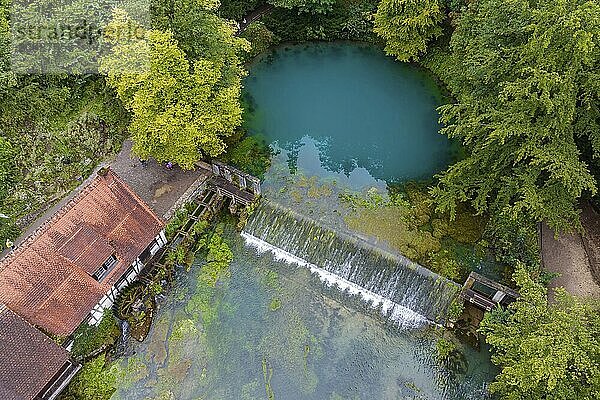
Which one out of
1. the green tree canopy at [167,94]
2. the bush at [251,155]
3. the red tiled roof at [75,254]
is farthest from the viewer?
the bush at [251,155]

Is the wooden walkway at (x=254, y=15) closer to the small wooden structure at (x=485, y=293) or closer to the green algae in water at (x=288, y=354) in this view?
the green algae in water at (x=288, y=354)

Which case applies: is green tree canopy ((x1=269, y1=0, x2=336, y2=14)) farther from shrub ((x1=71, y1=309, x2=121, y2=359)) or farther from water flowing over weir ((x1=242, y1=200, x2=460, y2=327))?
shrub ((x1=71, y1=309, x2=121, y2=359))

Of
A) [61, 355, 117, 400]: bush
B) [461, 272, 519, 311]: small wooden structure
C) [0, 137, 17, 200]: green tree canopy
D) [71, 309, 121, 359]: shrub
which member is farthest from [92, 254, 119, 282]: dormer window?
[461, 272, 519, 311]: small wooden structure

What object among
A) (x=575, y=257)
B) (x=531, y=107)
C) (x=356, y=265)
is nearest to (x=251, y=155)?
(x=356, y=265)

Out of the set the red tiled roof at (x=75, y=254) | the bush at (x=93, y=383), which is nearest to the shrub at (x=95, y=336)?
the bush at (x=93, y=383)

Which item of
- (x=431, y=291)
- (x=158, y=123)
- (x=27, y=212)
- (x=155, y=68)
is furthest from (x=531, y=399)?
(x=27, y=212)

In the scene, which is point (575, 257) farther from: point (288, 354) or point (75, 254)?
point (75, 254)

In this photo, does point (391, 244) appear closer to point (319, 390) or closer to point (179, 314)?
point (319, 390)
